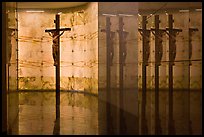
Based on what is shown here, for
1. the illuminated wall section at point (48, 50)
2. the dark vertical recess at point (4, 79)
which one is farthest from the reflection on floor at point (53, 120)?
the illuminated wall section at point (48, 50)

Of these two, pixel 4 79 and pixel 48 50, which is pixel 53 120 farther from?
pixel 48 50

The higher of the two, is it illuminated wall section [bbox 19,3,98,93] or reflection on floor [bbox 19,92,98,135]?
illuminated wall section [bbox 19,3,98,93]

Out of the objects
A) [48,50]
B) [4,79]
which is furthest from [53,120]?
[48,50]

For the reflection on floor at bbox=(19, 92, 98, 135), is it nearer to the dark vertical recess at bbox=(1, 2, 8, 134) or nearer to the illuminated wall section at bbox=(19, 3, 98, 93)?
the dark vertical recess at bbox=(1, 2, 8, 134)

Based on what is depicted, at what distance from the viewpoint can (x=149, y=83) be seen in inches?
229

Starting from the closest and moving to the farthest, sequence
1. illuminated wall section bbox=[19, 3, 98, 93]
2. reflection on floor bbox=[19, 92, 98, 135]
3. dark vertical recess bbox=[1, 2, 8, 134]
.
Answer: dark vertical recess bbox=[1, 2, 8, 134] < reflection on floor bbox=[19, 92, 98, 135] < illuminated wall section bbox=[19, 3, 98, 93]

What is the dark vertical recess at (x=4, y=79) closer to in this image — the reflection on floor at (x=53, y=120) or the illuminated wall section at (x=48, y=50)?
the reflection on floor at (x=53, y=120)

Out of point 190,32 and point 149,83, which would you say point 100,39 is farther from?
point 190,32

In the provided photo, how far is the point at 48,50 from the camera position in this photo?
1012 cm

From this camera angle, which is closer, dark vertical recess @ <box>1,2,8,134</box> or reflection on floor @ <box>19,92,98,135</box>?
dark vertical recess @ <box>1,2,8,134</box>

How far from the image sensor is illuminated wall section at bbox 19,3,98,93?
971 cm

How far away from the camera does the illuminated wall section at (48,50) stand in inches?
382

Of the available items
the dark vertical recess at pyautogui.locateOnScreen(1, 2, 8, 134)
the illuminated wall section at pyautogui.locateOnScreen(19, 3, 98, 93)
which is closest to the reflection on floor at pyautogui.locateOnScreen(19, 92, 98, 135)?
the dark vertical recess at pyautogui.locateOnScreen(1, 2, 8, 134)

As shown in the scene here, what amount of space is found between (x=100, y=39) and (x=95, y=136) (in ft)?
15.6
